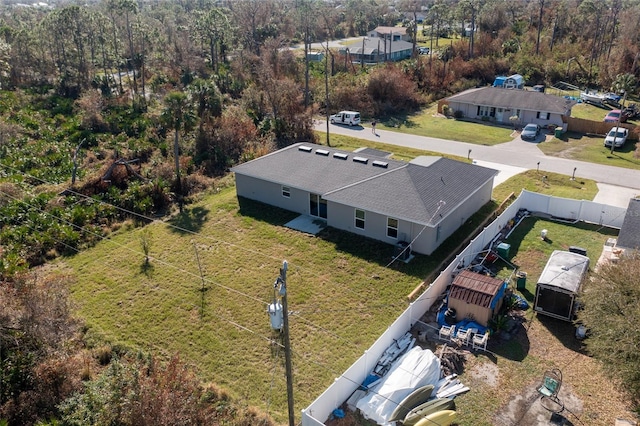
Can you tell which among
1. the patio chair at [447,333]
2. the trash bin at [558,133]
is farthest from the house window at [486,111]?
the patio chair at [447,333]

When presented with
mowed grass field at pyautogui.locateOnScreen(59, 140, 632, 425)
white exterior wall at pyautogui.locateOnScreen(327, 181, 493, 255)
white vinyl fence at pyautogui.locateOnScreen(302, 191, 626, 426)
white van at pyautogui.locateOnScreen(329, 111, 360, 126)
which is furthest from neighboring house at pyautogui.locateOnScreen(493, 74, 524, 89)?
mowed grass field at pyautogui.locateOnScreen(59, 140, 632, 425)

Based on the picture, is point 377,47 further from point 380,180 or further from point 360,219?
point 360,219

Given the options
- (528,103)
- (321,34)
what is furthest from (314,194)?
(321,34)

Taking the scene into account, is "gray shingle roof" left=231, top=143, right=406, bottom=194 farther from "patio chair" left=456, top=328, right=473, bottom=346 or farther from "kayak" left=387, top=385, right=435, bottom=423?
"kayak" left=387, top=385, right=435, bottom=423

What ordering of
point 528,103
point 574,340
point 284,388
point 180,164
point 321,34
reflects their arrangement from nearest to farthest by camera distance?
point 284,388 < point 574,340 < point 180,164 < point 528,103 < point 321,34

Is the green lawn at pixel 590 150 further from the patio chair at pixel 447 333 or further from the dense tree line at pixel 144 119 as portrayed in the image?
the patio chair at pixel 447 333

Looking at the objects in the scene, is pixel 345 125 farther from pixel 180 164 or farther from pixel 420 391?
pixel 420 391
